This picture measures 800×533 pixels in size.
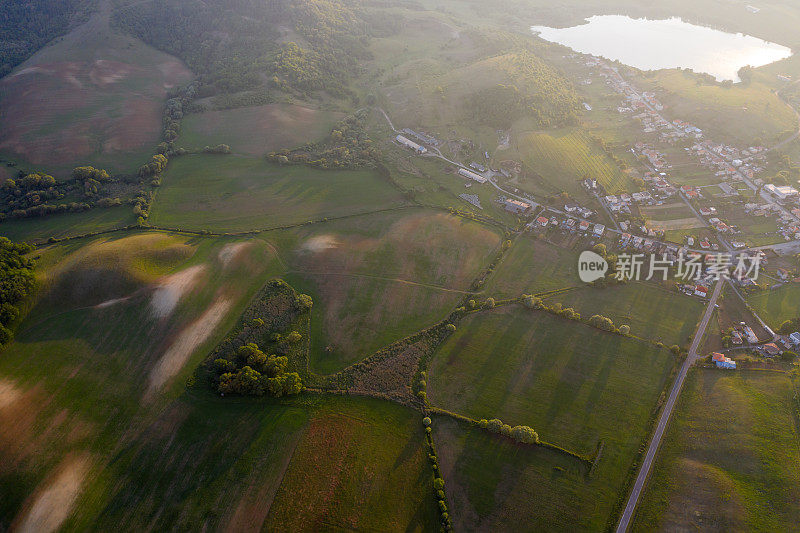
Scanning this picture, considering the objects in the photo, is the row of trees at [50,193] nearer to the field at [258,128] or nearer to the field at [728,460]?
the field at [258,128]

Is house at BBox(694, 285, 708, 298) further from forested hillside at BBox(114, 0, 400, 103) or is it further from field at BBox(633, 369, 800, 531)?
forested hillside at BBox(114, 0, 400, 103)

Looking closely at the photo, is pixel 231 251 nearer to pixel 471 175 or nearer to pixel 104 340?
pixel 104 340

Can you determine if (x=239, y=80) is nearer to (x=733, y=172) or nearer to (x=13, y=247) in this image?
(x=13, y=247)

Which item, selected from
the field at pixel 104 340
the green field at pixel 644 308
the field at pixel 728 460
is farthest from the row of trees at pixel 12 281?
the field at pixel 728 460

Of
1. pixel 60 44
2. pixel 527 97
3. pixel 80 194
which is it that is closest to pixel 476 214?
pixel 527 97

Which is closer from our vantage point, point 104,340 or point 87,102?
point 104,340

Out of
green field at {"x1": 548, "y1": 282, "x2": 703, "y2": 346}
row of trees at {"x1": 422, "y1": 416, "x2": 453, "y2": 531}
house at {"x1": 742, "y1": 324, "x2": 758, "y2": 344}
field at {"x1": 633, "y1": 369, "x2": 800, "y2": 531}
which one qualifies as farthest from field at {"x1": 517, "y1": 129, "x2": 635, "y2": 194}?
row of trees at {"x1": 422, "y1": 416, "x2": 453, "y2": 531}

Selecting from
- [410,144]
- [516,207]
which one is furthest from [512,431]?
[410,144]

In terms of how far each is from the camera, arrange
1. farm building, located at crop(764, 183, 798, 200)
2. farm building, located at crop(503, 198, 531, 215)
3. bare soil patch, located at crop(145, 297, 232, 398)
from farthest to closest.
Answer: farm building, located at crop(503, 198, 531, 215)
farm building, located at crop(764, 183, 798, 200)
bare soil patch, located at crop(145, 297, 232, 398)
